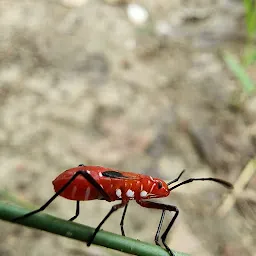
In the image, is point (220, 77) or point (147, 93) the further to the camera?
point (220, 77)

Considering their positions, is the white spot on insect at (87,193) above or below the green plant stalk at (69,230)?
below

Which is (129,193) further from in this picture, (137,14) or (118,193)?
(137,14)

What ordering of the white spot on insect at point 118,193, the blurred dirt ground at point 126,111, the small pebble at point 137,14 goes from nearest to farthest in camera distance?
the white spot on insect at point 118,193, the blurred dirt ground at point 126,111, the small pebble at point 137,14

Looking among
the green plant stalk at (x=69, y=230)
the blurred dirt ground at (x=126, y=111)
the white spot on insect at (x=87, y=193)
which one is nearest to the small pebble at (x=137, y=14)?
the blurred dirt ground at (x=126, y=111)

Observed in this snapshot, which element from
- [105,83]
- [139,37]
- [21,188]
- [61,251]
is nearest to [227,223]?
[61,251]

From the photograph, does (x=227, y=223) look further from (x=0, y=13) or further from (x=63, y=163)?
(x=0, y=13)

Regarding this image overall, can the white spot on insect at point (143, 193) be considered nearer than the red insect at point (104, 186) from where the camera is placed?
No

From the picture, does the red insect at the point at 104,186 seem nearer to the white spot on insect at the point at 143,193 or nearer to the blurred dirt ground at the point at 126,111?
the white spot on insect at the point at 143,193
